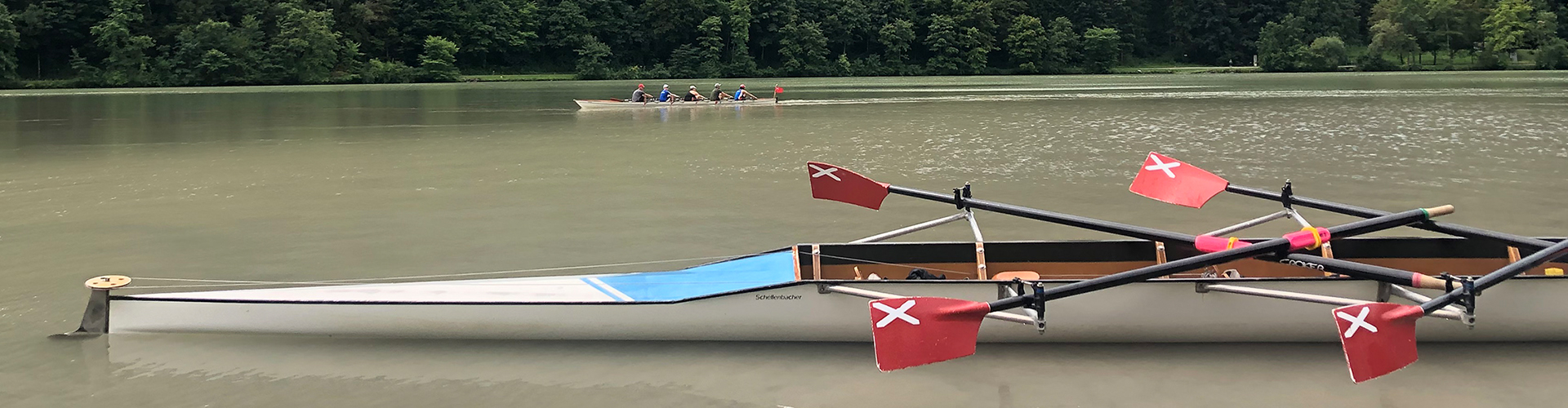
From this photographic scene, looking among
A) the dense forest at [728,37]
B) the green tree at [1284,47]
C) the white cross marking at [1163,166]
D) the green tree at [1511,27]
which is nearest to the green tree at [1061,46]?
the dense forest at [728,37]

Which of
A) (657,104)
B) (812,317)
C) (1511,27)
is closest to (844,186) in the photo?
(812,317)

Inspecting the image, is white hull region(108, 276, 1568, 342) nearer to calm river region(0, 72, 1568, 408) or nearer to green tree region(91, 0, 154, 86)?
calm river region(0, 72, 1568, 408)

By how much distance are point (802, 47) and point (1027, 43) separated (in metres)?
16.3

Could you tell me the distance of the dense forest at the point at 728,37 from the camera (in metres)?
63.8

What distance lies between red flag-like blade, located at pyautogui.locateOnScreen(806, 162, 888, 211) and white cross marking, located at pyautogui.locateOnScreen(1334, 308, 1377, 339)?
3.40 meters

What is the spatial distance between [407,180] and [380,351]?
30.0 ft

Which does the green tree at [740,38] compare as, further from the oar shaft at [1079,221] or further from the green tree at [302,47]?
the oar shaft at [1079,221]

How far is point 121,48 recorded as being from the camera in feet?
206

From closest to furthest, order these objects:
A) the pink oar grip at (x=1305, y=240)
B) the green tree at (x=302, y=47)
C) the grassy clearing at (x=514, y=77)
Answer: the pink oar grip at (x=1305, y=240) → the green tree at (x=302, y=47) → the grassy clearing at (x=514, y=77)

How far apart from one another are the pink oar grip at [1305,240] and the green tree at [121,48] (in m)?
67.0

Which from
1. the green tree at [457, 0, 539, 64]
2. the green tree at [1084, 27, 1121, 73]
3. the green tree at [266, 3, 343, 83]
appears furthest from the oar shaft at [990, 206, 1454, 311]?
the green tree at [1084, 27, 1121, 73]

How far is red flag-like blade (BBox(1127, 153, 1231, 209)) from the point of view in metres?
7.92

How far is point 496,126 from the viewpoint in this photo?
A: 26188 mm

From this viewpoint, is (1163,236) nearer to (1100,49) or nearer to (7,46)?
(7,46)
